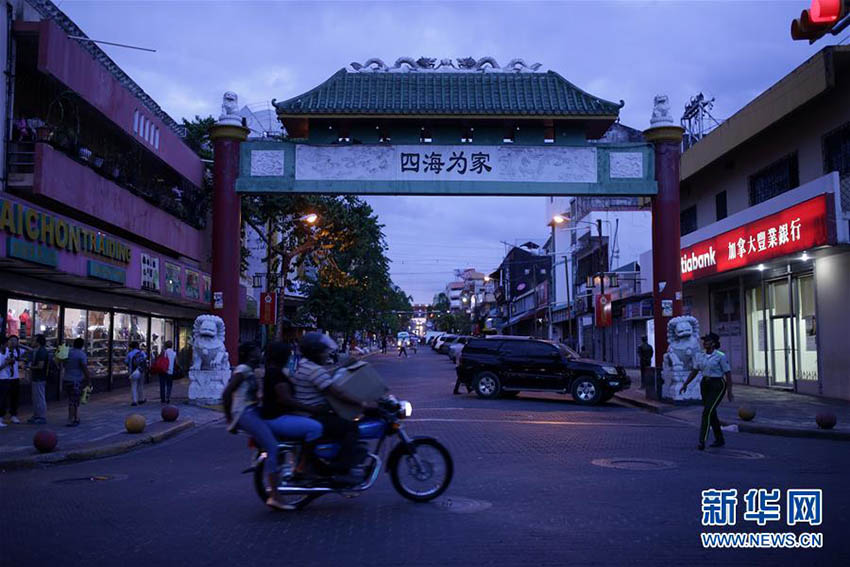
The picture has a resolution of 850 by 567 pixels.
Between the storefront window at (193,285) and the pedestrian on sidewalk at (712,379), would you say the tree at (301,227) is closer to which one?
the storefront window at (193,285)

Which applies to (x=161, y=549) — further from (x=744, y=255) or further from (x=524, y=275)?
(x=524, y=275)

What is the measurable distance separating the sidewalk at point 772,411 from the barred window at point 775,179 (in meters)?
6.15

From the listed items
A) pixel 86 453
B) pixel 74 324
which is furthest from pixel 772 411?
pixel 74 324

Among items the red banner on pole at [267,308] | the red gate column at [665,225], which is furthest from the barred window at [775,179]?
the red banner on pole at [267,308]

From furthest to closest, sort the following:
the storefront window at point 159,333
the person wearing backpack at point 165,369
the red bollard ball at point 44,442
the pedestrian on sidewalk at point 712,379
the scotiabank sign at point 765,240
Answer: the storefront window at point 159,333
the person wearing backpack at point 165,369
the scotiabank sign at point 765,240
the pedestrian on sidewalk at point 712,379
the red bollard ball at point 44,442

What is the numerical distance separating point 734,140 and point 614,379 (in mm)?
9135

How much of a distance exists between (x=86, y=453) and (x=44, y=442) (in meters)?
0.68

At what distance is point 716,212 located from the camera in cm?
2883

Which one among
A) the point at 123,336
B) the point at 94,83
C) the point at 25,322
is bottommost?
the point at 123,336

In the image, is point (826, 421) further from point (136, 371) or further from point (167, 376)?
point (136, 371)

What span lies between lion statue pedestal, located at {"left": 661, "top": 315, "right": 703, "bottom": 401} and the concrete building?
277cm

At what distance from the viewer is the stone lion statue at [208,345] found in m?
20.0

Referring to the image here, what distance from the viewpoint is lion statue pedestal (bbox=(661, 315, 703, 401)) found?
2030cm

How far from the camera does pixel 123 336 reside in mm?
26266
